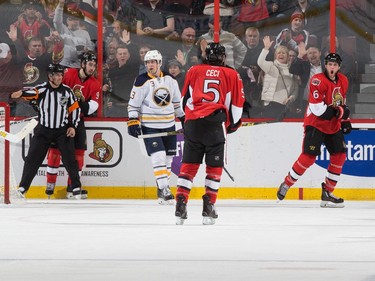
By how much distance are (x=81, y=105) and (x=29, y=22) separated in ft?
3.11

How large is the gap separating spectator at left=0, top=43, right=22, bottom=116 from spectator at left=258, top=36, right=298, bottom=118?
2.31m

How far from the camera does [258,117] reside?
12.4 metres

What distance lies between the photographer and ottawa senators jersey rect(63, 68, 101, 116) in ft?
40.6

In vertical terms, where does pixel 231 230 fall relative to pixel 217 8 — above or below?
below

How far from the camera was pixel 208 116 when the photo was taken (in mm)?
9367

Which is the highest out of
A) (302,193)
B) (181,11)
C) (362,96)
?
(181,11)

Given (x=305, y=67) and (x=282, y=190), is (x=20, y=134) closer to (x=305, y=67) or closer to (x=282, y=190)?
(x=282, y=190)

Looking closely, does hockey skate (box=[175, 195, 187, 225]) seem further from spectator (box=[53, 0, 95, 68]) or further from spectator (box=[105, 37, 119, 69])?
spectator (box=[53, 0, 95, 68])

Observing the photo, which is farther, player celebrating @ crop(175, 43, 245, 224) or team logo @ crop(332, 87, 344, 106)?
team logo @ crop(332, 87, 344, 106)

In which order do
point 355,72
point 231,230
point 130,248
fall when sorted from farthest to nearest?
1. point 355,72
2. point 231,230
3. point 130,248

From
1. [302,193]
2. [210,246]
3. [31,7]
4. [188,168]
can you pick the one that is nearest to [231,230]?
[188,168]

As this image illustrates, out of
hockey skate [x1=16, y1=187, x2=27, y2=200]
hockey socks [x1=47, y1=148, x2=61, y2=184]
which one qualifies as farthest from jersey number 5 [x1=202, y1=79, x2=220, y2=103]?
hockey socks [x1=47, y1=148, x2=61, y2=184]

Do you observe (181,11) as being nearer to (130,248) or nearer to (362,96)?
(362,96)

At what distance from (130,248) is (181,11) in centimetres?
515
